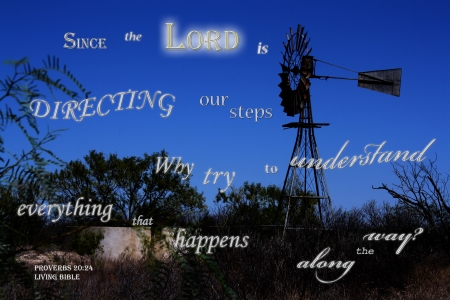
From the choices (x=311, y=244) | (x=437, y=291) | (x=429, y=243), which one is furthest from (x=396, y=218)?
(x=437, y=291)

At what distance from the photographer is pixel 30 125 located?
0.77 m

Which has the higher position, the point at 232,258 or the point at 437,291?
the point at 232,258

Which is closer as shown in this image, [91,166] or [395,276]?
[395,276]

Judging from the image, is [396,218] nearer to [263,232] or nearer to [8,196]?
[263,232]

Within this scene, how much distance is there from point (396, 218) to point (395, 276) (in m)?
2.78

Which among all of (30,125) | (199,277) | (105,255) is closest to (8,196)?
(30,125)

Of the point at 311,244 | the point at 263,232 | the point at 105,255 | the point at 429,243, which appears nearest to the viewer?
the point at 311,244

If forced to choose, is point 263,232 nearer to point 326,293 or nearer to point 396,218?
point 396,218

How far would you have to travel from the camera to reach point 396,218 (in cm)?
1502

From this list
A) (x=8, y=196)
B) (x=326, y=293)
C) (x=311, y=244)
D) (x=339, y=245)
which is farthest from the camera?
(x=339, y=245)

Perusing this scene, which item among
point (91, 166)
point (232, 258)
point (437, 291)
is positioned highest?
point (91, 166)

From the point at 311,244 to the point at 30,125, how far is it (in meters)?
11.3

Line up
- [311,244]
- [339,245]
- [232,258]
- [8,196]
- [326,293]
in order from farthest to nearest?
[339,245] → [311,244] → [232,258] → [326,293] → [8,196]

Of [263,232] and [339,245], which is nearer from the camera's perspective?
[339,245]
